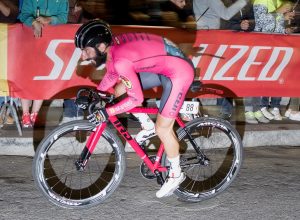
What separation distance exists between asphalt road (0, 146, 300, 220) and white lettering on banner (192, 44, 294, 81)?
1969mm

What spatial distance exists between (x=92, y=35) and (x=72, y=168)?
6.15 ft

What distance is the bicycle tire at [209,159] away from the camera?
5.27 m

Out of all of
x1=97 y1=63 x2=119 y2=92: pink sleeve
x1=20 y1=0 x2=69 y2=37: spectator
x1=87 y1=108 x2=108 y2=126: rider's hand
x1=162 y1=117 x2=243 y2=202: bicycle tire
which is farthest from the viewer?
x1=20 y1=0 x2=69 y2=37: spectator

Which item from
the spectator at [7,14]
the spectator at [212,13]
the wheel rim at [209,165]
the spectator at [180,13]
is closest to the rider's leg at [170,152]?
the wheel rim at [209,165]

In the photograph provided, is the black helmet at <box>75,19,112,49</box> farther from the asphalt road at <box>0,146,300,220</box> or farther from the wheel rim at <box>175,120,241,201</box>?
the asphalt road at <box>0,146,300,220</box>

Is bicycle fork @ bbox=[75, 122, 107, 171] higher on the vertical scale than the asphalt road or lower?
higher

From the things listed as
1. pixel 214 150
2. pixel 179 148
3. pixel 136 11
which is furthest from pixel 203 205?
pixel 136 11

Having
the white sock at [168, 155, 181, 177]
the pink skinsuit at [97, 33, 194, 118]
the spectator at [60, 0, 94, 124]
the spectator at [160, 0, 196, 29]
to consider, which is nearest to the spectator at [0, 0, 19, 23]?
the spectator at [60, 0, 94, 124]

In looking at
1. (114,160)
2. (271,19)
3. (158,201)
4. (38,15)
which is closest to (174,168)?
(158,201)

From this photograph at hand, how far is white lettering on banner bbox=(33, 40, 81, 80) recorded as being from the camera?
7.05 metres

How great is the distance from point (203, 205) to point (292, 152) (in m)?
2.64

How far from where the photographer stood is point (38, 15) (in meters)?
7.25

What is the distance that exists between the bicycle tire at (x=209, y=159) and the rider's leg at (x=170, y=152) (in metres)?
0.11

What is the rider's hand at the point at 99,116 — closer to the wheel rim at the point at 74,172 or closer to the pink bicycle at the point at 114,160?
the pink bicycle at the point at 114,160
